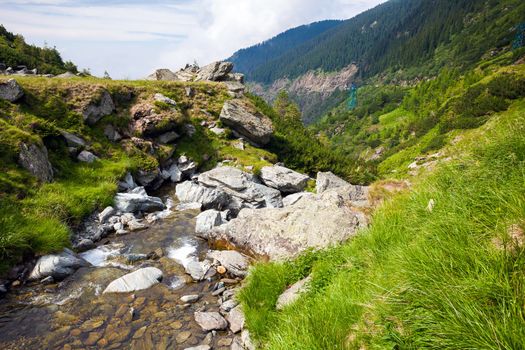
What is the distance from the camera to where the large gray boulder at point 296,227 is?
952 cm

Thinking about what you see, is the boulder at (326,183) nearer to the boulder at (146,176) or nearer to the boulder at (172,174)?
the boulder at (172,174)

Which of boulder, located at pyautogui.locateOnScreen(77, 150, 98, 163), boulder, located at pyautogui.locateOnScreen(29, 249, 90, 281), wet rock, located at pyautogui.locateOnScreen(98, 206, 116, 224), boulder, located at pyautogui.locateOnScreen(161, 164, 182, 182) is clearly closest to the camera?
boulder, located at pyautogui.locateOnScreen(29, 249, 90, 281)

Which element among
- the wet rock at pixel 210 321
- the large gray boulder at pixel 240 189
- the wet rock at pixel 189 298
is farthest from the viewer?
the large gray boulder at pixel 240 189

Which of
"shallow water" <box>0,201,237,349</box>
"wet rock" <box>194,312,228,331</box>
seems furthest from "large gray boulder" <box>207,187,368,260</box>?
"wet rock" <box>194,312,228,331</box>

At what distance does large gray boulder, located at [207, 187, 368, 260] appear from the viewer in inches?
375

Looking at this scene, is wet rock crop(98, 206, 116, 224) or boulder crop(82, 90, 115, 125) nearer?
wet rock crop(98, 206, 116, 224)

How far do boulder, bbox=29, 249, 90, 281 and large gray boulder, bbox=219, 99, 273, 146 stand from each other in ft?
70.1

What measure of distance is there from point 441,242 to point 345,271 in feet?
7.55

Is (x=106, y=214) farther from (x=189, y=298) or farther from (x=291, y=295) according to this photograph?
(x=291, y=295)

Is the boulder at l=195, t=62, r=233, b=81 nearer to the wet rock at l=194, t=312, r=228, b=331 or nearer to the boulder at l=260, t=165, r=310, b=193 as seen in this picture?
the boulder at l=260, t=165, r=310, b=193

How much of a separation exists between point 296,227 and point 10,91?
2048cm

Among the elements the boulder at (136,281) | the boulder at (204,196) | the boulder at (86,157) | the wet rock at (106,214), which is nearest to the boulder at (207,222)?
the boulder at (204,196)

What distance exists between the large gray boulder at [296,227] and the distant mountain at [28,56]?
133 feet

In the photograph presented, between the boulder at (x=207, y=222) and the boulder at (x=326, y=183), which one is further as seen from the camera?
the boulder at (x=326, y=183)
